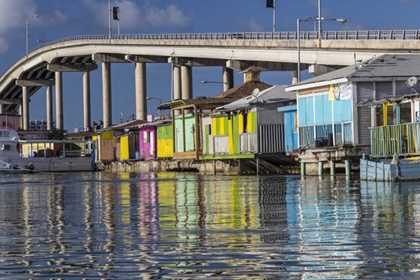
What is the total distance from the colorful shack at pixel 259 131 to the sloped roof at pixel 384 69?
25.8 ft

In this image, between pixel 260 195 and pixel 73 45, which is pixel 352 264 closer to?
pixel 260 195

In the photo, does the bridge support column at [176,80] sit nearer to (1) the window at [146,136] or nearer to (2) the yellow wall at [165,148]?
(1) the window at [146,136]

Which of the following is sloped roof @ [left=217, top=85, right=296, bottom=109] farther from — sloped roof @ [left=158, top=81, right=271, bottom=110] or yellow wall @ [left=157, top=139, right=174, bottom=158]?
yellow wall @ [left=157, top=139, right=174, bottom=158]

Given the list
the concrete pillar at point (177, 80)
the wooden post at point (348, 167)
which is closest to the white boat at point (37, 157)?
the concrete pillar at point (177, 80)

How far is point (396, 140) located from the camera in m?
41.3

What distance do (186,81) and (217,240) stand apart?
322ft

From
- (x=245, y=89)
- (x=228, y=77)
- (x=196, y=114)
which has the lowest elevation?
(x=196, y=114)

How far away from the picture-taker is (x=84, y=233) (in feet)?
59.8

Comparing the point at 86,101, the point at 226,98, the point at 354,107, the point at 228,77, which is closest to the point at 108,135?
the point at 228,77

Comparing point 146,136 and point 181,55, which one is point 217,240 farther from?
point 181,55

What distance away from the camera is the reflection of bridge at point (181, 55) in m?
77.9

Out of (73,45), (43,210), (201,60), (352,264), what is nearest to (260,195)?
(43,210)

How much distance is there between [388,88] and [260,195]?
1841 centimetres

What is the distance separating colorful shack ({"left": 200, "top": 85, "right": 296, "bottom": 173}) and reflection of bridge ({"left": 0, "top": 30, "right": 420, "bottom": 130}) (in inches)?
373
